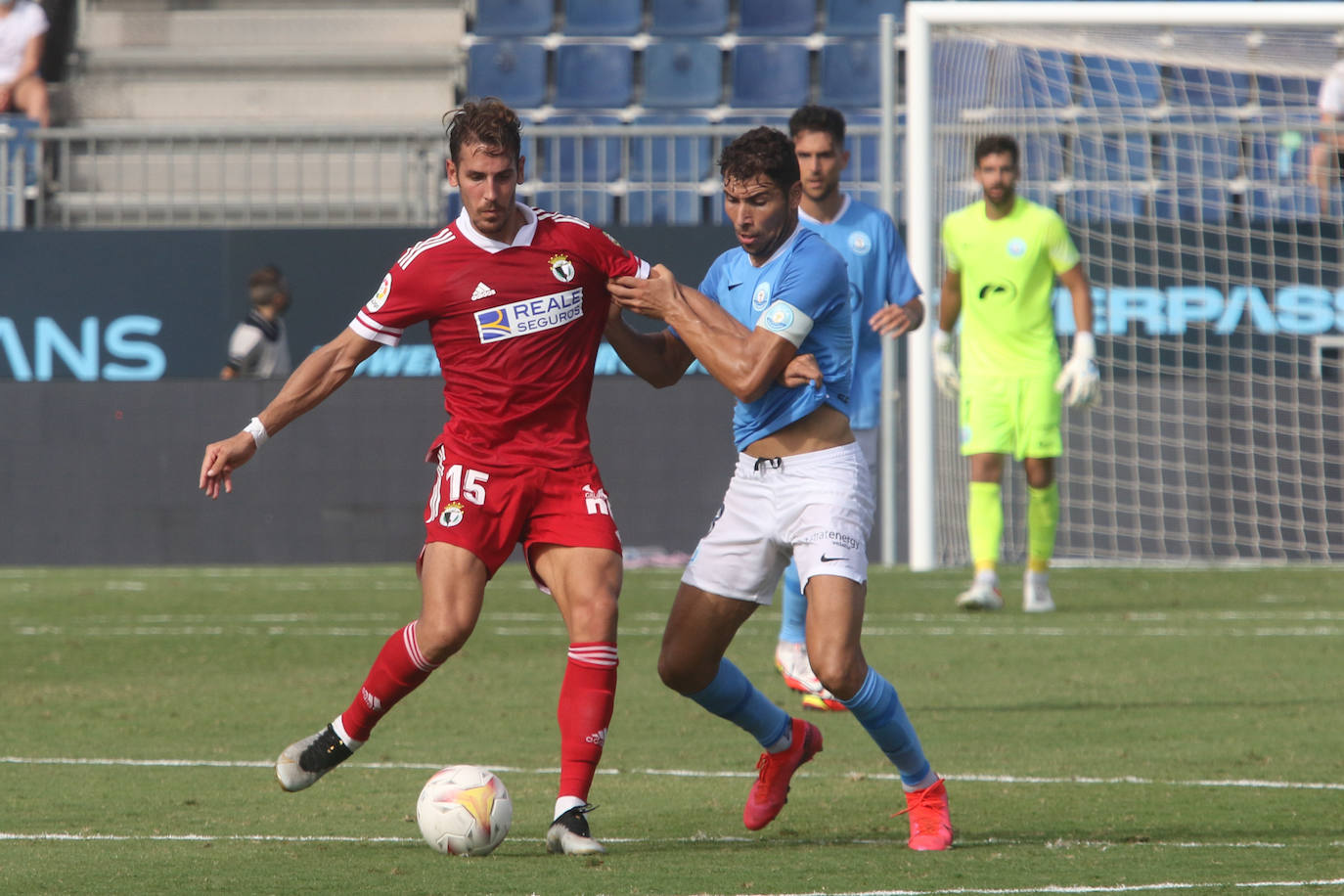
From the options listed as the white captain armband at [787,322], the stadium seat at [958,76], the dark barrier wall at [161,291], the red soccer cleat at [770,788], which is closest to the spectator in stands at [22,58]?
the dark barrier wall at [161,291]

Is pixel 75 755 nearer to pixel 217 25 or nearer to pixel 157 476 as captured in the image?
pixel 157 476

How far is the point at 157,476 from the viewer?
14.5 meters

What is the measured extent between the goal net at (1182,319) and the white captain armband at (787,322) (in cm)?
876

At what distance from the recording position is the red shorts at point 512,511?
5.32 m

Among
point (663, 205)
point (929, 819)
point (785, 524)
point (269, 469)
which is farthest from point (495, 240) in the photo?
point (663, 205)

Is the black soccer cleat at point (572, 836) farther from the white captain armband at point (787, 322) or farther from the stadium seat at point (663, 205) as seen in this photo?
the stadium seat at point (663, 205)

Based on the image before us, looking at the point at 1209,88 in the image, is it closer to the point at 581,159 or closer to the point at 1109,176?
the point at 1109,176

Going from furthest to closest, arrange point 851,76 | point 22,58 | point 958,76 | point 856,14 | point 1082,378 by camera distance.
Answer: point 856,14
point 851,76
point 22,58
point 958,76
point 1082,378

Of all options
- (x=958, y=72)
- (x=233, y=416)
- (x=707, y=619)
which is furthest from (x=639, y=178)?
(x=707, y=619)

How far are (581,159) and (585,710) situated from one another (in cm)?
1073

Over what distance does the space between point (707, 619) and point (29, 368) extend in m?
10.8

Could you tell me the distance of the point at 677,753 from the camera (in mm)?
6758

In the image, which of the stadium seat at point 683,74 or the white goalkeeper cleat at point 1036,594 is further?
the stadium seat at point 683,74

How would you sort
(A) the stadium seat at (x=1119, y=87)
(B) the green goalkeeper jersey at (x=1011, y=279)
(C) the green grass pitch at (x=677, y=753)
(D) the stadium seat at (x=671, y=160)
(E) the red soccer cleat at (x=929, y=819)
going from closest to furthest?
(C) the green grass pitch at (x=677, y=753) → (E) the red soccer cleat at (x=929, y=819) → (B) the green goalkeeper jersey at (x=1011, y=279) → (D) the stadium seat at (x=671, y=160) → (A) the stadium seat at (x=1119, y=87)
